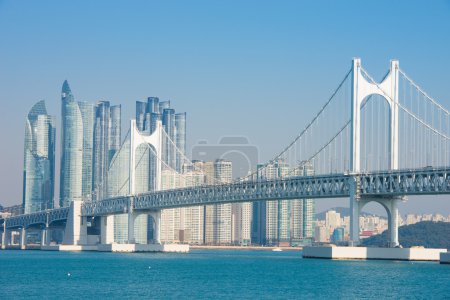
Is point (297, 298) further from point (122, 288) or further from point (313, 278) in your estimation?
Answer: point (313, 278)

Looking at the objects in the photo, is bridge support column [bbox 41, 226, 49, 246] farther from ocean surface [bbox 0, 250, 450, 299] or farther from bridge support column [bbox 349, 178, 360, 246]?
bridge support column [bbox 349, 178, 360, 246]

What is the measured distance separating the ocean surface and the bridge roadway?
187 inches

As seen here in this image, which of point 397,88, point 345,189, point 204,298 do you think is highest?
point 397,88

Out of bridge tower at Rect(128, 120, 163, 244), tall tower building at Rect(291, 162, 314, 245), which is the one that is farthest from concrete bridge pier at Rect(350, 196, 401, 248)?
tall tower building at Rect(291, 162, 314, 245)

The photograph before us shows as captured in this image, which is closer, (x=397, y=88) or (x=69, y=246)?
(x=397, y=88)

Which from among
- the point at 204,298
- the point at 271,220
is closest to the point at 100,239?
the point at 204,298

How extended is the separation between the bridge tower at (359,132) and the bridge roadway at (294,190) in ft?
1.71

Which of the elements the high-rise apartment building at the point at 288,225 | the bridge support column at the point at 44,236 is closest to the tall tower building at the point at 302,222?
the high-rise apartment building at the point at 288,225

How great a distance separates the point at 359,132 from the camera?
69.6 meters

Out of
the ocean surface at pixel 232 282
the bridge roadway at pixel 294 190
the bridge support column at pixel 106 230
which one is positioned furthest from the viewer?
the bridge support column at pixel 106 230

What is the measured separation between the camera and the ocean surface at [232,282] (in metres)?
44.8

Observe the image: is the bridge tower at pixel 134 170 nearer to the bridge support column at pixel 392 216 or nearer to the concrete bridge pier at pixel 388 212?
the concrete bridge pier at pixel 388 212

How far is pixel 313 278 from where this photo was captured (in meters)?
55.4

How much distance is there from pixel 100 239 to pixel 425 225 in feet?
226
